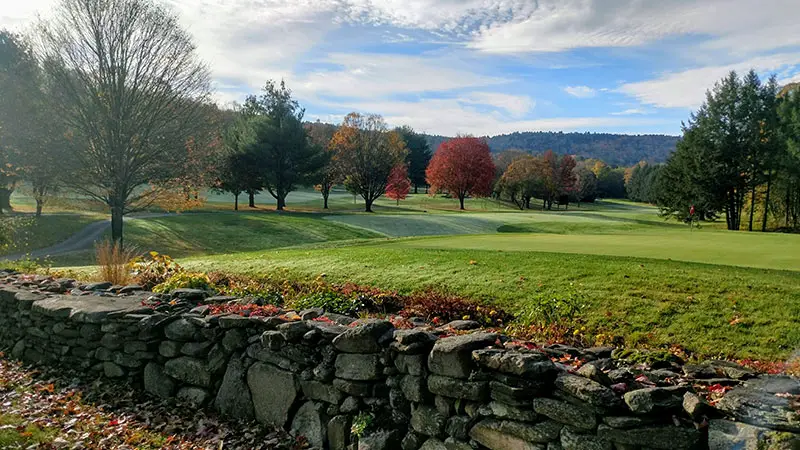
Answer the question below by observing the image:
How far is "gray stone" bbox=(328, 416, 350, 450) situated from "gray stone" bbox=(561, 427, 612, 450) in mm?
2371

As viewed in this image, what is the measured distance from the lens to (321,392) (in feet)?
19.0

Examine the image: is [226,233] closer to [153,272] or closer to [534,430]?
[153,272]

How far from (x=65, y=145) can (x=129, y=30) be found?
5739 mm

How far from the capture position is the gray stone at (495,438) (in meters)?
4.38

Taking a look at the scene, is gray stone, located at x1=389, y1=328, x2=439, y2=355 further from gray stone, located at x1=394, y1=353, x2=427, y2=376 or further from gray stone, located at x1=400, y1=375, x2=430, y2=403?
gray stone, located at x1=400, y1=375, x2=430, y2=403

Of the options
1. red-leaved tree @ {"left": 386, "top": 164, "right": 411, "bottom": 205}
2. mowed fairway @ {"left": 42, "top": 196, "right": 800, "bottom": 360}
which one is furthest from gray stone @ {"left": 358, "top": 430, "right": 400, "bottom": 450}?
red-leaved tree @ {"left": 386, "top": 164, "right": 411, "bottom": 205}

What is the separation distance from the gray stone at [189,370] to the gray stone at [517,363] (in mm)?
3911

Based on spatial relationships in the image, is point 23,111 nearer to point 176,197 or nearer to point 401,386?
point 176,197

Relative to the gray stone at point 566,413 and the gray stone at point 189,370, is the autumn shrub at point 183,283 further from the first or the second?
the gray stone at point 566,413

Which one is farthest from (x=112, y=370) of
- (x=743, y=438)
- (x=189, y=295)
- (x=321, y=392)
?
(x=743, y=438)

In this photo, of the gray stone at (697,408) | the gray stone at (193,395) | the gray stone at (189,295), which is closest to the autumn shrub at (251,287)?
the gray stone at (189,295)

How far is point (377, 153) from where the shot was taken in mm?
59688

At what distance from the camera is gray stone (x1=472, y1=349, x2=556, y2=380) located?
427cm

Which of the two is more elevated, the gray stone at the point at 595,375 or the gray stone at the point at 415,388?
the gray stone at the point at 595,375
